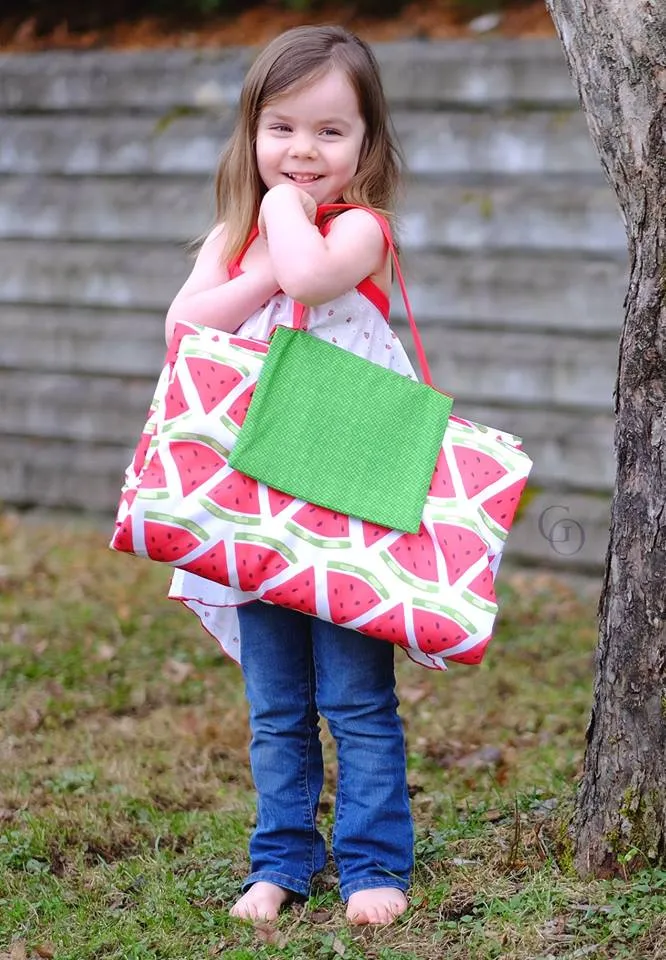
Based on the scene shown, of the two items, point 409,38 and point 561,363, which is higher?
point 409,38

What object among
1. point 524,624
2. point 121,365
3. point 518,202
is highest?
point 518,202

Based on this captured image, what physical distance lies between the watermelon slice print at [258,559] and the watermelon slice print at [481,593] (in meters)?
0.36

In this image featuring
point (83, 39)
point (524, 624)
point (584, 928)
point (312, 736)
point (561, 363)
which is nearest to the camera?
point (584, 928)

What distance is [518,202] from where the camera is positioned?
601 cm

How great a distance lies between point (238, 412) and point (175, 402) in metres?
0.13

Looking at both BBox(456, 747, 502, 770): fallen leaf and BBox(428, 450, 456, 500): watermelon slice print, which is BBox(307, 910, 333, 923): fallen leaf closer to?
BBox(428, 450, 456, 500): watermelon slice print

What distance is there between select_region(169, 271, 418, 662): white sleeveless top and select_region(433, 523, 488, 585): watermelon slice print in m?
0.39

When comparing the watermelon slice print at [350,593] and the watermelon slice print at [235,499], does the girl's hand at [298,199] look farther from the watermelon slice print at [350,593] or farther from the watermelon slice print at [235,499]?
the watermelon slice print at [350,593]

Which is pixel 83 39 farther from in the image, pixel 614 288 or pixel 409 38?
pixel 614 288

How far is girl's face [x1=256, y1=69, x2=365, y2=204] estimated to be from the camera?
2.79 m

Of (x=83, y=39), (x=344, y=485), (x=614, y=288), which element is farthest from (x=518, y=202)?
(x=344, y=485)

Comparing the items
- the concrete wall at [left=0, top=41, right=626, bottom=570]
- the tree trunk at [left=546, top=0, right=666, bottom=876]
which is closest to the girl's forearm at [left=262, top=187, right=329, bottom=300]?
the tree trunk at [left=546, top=0, right=666, bottom=876]

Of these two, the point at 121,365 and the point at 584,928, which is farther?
the point at 121,365

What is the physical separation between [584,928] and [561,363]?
3.67m
